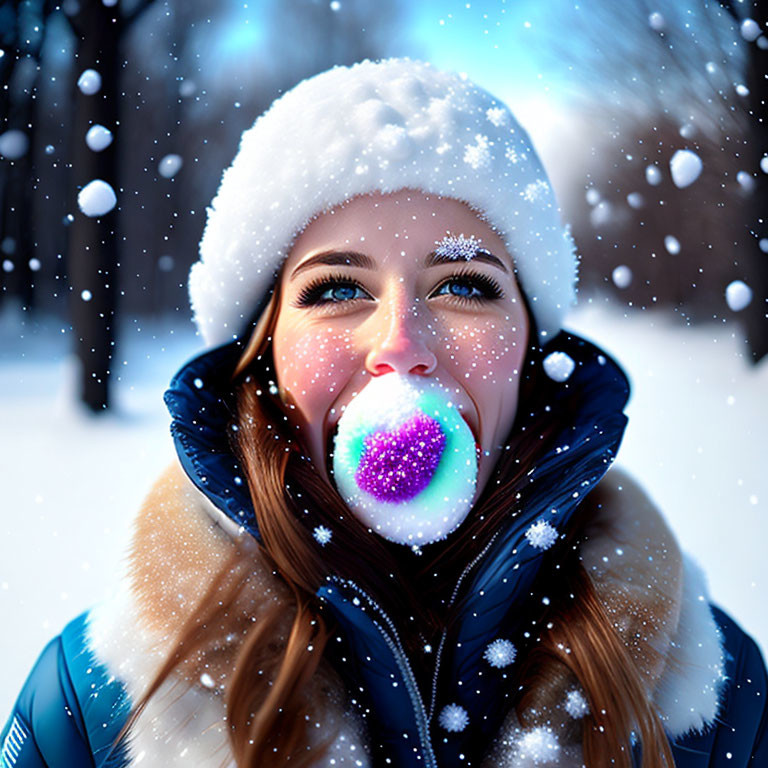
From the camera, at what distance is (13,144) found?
1592mm

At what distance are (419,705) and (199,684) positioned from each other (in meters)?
0.26

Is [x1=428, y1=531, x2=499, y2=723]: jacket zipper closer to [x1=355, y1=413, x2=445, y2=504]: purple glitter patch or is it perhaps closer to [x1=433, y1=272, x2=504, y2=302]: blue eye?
[x1=355, y1=413, x2=445, y2=504]: purple glitter patch

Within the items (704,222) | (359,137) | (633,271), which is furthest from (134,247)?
(704,222)

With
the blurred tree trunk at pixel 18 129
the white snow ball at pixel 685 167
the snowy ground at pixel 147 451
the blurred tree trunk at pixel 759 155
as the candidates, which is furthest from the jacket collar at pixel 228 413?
the blurred tree trunk at pixel 18 129

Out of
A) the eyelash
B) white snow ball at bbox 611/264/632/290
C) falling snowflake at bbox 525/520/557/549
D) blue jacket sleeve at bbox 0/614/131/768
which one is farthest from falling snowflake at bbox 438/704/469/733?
white snow ball at bbox 611/264/632/290

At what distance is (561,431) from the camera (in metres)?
0.94

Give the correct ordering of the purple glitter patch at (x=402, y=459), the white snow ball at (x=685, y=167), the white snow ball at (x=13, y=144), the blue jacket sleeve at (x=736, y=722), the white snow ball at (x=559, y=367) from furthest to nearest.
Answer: the white snow ball at (x=13, y=144), the white snow ball at (x=685, y=167), the white snow ball at (x=559, y=367), the blue jacket sleeve at (x=736, y=722), the purple glitter patch at (x=402, y=459)

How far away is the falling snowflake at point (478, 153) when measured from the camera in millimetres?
859

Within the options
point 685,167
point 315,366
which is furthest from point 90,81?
point 685,167

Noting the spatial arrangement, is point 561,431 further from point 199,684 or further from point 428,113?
point 199,684

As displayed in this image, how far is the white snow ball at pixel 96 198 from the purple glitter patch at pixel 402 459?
102cm

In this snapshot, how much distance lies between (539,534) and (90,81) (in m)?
1.37

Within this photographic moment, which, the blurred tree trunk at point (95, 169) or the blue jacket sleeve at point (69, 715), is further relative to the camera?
Result: the blurred tree trunk at point (95, 169)

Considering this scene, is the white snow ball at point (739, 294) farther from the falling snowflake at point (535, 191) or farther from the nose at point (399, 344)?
the nose at point (399, 344)
